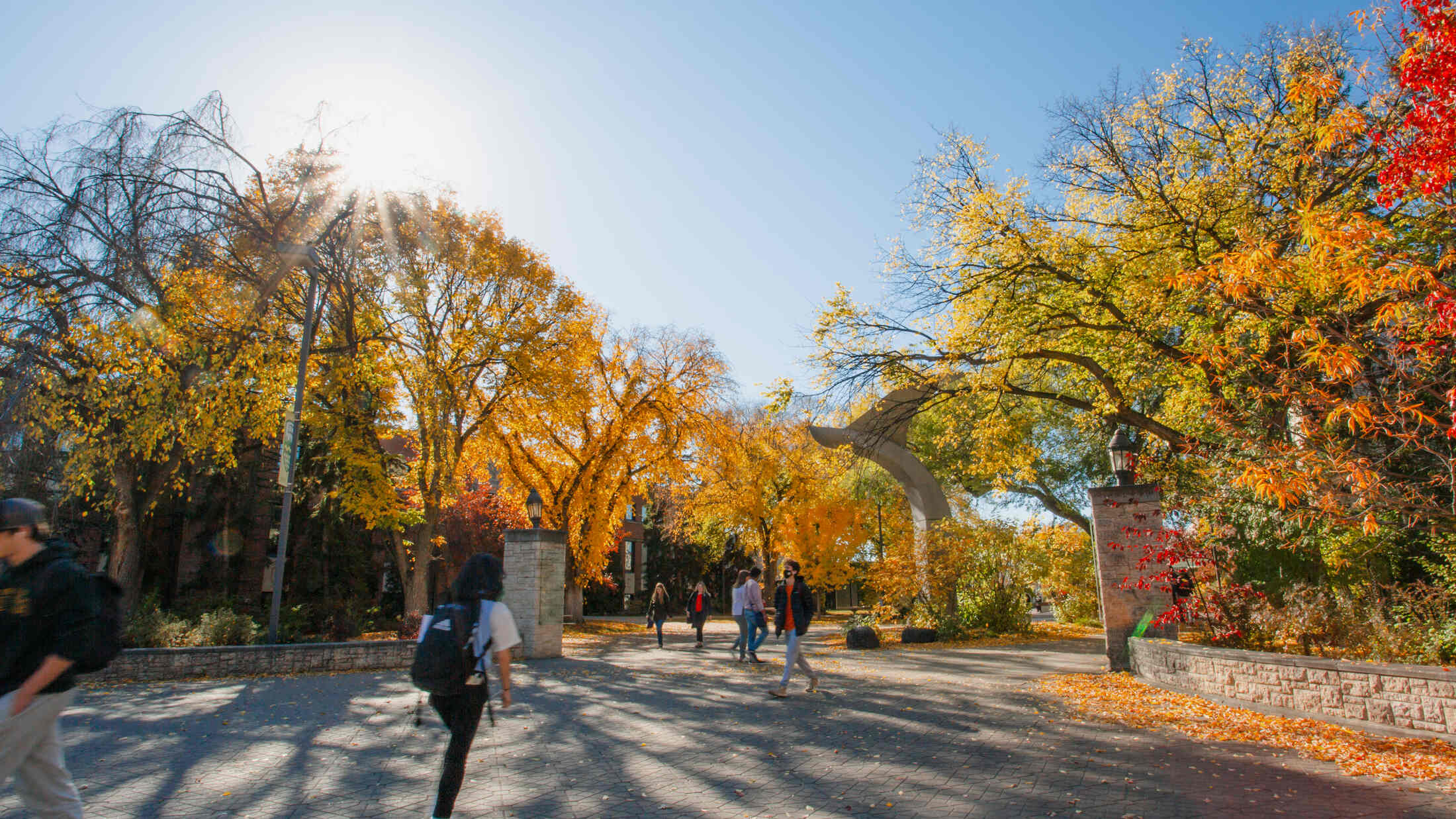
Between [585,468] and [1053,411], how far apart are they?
15103 mm

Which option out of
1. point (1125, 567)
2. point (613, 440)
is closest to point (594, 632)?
point (613, 440)

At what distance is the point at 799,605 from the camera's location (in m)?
9.83

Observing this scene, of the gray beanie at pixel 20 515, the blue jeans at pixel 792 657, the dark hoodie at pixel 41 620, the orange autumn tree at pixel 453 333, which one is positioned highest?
the orange autumn tree at pixel 453 333

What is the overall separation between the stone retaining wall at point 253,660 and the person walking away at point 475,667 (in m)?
7.80

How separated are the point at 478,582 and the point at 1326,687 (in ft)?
26.8

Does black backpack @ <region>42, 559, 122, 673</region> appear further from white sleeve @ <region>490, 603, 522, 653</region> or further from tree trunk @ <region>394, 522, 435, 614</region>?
tree trunk @ <region>394, 522, 435, 614</region>

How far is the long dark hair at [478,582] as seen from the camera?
410 cm

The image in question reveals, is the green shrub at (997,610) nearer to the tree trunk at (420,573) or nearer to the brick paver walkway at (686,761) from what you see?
the brick paver walkway at (686,761)

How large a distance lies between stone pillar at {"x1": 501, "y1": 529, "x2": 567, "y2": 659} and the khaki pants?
11419mm

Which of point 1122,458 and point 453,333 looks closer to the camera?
point 1122,458

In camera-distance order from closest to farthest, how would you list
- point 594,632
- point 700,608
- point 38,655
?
point 38,655 < point 700,608 < point 594,632

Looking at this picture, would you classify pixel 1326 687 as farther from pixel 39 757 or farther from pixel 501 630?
pixel 39 757

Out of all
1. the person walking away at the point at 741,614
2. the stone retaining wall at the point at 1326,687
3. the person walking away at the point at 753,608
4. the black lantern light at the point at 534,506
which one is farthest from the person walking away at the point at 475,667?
the black lantern light at the point at 534,506

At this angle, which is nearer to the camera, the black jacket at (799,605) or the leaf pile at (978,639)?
the black jacket at (799,605)
